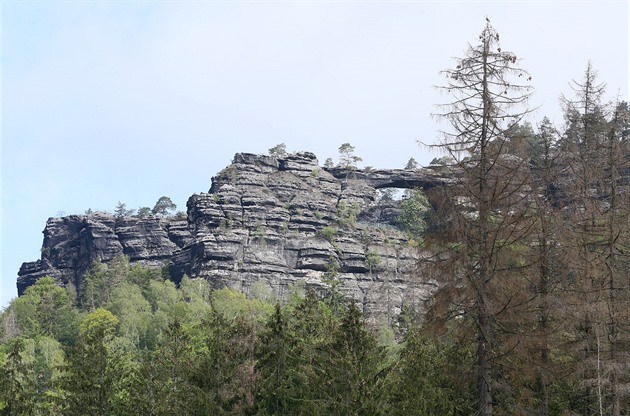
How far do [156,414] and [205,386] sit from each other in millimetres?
2688

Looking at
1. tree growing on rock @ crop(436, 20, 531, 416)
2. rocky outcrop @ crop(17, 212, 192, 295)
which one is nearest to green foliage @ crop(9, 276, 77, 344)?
rocky outcrop @ crop(17, 212, 192, 295)

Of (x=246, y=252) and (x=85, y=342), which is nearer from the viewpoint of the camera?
(x=85, y=342)

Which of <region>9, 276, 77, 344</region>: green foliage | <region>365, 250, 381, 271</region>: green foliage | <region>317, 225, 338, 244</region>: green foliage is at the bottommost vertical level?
<region>9, 276, 77, 344</region>: green foliage

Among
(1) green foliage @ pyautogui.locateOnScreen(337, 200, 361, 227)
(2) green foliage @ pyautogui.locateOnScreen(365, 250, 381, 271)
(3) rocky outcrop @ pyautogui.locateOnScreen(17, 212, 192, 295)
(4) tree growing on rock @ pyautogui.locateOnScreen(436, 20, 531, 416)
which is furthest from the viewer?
(3) rocky outcrop @ pyautogui.locateOnScreen(17, 212, 192, 295)

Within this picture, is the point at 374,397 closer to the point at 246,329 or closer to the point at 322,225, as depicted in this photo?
the point at 246,329

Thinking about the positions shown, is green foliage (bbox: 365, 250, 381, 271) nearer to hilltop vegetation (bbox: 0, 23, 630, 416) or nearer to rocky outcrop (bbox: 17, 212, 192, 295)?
rocky outcrop (bbox: 17, 212, 192, 295)

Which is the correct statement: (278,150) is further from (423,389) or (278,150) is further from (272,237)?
(423,389)

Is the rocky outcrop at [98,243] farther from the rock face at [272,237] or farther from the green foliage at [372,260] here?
the green foliage at [372,260]

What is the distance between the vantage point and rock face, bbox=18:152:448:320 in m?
108

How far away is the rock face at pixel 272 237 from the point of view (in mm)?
107625

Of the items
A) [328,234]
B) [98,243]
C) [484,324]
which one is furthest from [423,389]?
[98,243]

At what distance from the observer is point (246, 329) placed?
3650cm

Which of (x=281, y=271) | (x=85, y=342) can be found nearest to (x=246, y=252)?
(x=281, y=271)

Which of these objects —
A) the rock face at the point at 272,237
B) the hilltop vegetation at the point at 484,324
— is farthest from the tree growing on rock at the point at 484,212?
the rock face at the point at 272,237
